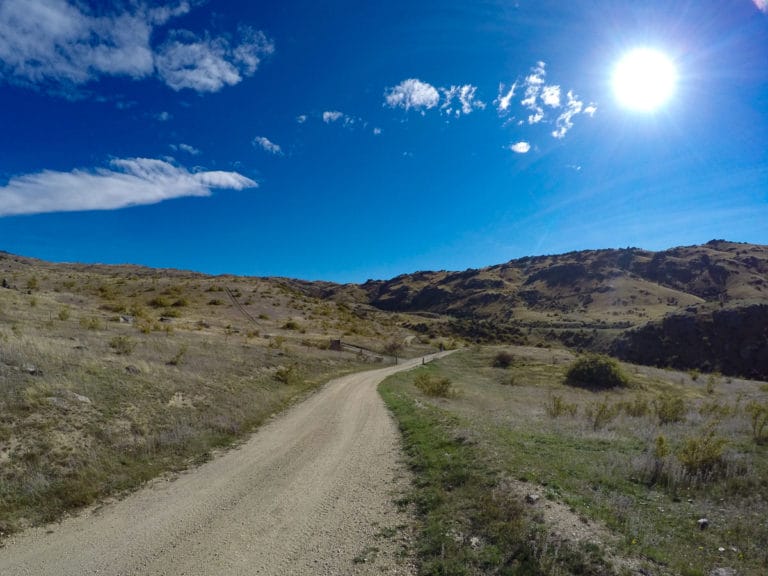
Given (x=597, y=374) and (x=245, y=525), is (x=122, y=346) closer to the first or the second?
(x=245, y=525)

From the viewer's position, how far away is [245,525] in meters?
9.05

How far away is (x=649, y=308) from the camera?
429 ft

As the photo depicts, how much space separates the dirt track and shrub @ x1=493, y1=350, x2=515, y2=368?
4558 centimetres

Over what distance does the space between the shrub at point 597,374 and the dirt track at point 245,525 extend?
40127 mm

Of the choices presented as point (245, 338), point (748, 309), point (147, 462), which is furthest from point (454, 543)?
point (748, 309)

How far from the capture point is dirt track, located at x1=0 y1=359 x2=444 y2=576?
7.56 meters

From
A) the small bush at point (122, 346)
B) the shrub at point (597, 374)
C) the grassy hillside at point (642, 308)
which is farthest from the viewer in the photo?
the grassy hillside at point (642, 308)

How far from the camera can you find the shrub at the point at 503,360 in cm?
5656

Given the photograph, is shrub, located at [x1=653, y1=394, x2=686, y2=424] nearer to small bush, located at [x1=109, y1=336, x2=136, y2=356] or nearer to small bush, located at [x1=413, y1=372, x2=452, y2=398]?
small bush, located at [x1=413, y1=372, x2=452, y2=398]

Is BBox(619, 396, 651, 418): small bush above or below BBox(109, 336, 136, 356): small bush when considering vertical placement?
below

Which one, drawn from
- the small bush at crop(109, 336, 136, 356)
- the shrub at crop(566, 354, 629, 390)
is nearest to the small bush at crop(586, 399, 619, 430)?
the small bush at crop(109, 336, 136, 356)

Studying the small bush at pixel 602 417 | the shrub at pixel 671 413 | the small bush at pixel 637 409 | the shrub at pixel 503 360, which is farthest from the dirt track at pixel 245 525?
the shrub at pixel 503 360

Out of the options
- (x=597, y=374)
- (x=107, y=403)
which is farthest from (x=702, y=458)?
(x=597, y=374)

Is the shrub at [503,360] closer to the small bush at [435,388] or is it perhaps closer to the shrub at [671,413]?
the small bush at [435,388]
